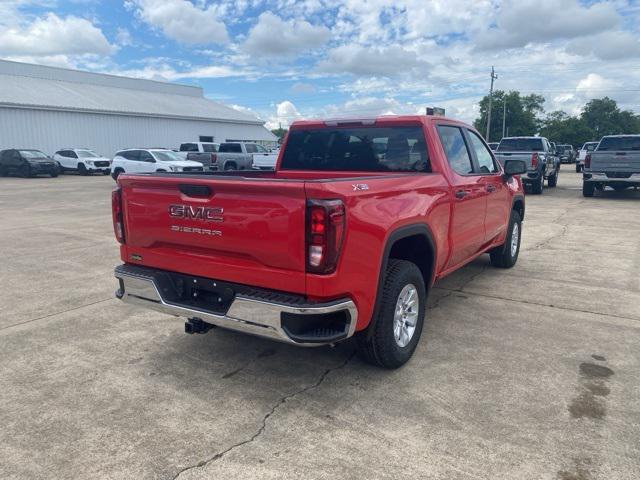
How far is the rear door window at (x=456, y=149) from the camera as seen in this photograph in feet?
15.8

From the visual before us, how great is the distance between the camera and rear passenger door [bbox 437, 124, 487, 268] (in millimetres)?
4676

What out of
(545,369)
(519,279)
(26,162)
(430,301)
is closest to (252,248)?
(545,369)

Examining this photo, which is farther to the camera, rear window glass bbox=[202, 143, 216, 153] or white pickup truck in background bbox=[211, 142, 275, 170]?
rear window glass bbox=[202, 143, 216, 153]

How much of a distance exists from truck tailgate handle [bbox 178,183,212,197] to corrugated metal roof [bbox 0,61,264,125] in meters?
34.2

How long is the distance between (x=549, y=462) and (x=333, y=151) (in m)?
3.18

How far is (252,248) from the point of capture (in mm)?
3225

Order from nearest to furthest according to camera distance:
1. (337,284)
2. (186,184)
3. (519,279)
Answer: (337,284)
(186,184)
(519,279)

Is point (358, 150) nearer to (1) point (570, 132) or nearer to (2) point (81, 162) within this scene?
(2) point (81, 162)

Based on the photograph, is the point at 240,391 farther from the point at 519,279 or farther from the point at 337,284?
the point at 519,279

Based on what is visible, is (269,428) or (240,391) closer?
(269,428)

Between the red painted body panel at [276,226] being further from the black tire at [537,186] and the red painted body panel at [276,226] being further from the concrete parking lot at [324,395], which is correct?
the black tire at [537,186]

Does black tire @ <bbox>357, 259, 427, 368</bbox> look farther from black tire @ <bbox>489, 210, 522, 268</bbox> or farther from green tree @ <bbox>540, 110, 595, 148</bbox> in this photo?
green tree @ <bbox>540, 110, 595, 148</bbox>

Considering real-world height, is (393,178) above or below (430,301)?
above

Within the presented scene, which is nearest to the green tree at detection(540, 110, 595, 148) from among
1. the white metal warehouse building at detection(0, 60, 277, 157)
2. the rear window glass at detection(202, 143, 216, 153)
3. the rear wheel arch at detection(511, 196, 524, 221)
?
the white metal warehouse building at detection(0, 60, 277, 157)
